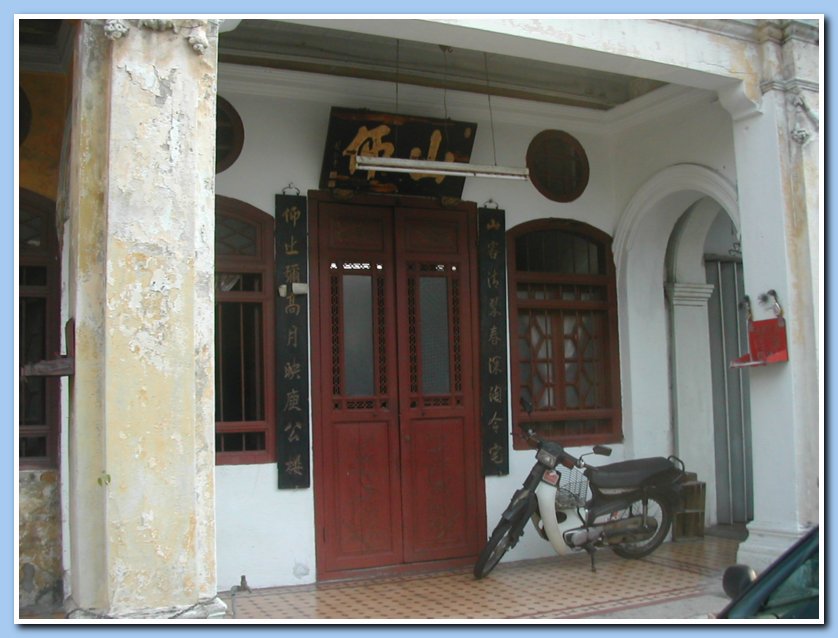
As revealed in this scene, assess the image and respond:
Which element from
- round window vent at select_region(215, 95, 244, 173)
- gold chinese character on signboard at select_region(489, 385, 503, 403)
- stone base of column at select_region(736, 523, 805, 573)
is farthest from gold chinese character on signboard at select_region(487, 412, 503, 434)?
round window vent at select_region(215, 95, 244, 173)

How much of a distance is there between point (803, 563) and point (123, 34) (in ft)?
12.0

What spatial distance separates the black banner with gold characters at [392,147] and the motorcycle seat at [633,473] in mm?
2475

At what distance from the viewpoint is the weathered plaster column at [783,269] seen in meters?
6.34

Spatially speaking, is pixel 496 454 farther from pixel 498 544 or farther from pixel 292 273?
pixel 292 273

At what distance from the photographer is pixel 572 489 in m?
7.41

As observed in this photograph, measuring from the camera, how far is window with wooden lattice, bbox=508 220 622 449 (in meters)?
7.85

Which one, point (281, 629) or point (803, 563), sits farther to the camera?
point (281, 629)

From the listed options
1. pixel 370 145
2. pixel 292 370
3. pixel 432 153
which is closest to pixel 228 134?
pixel 370 145

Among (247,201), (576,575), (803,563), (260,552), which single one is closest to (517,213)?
(247,201)

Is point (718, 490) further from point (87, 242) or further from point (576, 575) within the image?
point (87, 242)

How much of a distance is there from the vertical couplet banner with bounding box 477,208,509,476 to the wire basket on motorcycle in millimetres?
495

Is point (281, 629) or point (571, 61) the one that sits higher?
point (571, 61)

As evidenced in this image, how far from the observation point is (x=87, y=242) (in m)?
4.41

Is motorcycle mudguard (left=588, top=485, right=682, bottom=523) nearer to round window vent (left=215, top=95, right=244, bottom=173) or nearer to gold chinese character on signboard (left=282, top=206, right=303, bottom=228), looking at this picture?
gold chinese character on signboard (left=282, top=206, right=303, bottom=228)
